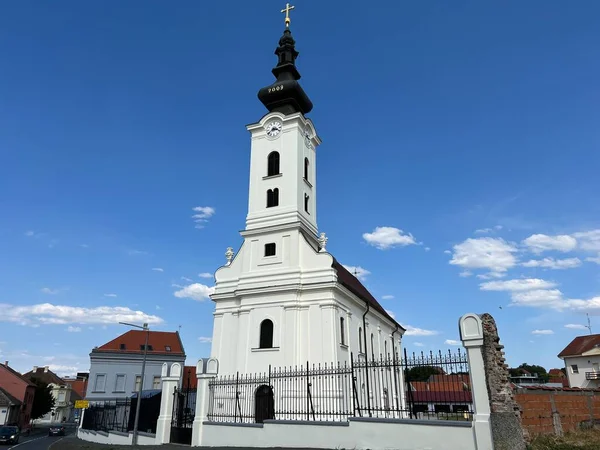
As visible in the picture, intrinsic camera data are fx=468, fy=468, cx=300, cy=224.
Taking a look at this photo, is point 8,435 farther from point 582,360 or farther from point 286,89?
point 582,360

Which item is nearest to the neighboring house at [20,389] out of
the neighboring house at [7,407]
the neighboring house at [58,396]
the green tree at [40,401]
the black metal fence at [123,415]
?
the neighboring house at [7,407]

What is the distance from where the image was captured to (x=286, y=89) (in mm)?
29406

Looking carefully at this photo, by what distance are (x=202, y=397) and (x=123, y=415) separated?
408 inches

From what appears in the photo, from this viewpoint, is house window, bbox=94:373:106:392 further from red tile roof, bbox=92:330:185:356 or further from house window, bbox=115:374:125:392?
red tile roof, bbox=92:330:185:356

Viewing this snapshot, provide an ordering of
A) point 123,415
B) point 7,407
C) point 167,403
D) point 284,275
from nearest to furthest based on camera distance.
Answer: point 167,403, point 284,275, point 123,415, point 7,407

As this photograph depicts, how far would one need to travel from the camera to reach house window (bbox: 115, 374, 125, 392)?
49.4 m

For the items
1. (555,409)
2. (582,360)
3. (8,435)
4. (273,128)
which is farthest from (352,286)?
(582,360)

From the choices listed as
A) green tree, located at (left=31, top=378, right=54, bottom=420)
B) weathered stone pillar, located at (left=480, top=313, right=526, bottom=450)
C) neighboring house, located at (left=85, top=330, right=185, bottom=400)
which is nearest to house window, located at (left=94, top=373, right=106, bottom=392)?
neighboring house, located at (left=85, top=330, right=185, bottom=400)

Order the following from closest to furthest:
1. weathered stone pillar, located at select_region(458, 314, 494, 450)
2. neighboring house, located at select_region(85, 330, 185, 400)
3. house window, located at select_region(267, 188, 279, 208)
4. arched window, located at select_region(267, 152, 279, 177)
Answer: weathered stone pillar, located at select_region(458, 314, 494, 450), house window, located at select_region(267, 188, 279, 208), arched window, located at select_region(267, 152, 279, 177), neighboring house, located at select_region(85, 330, 185, 400)

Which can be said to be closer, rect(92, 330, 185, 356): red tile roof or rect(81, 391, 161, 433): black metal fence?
rect(81, 391, 161, 433): black metal fence

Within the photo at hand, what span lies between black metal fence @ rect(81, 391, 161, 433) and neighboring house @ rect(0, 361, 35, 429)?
2298 cm

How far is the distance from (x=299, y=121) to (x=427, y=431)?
20337mm

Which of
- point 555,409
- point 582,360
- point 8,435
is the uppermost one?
point 582,360

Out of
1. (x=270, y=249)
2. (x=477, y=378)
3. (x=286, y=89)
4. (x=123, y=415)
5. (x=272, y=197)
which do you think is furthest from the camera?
(x=286, y=89)
